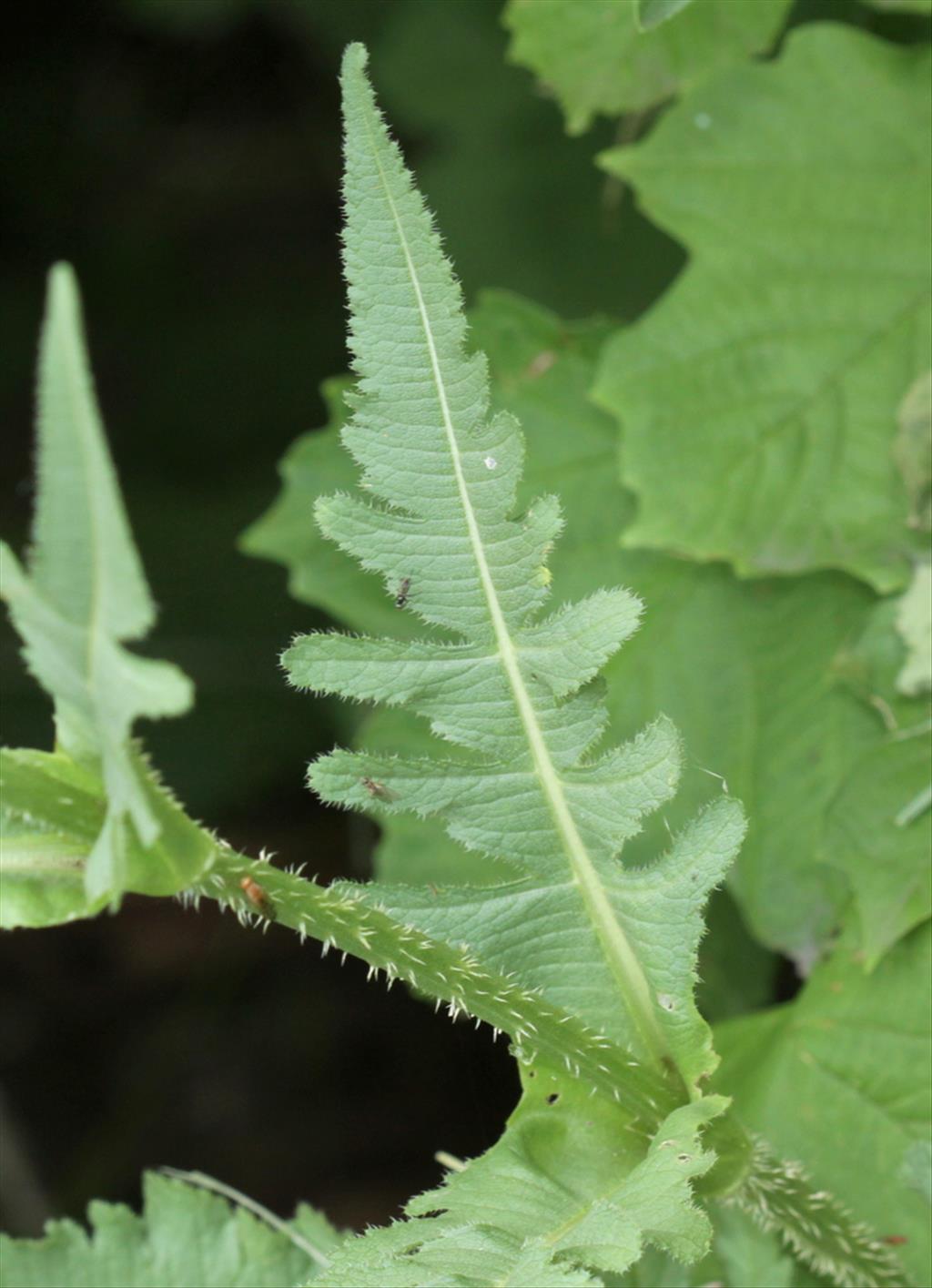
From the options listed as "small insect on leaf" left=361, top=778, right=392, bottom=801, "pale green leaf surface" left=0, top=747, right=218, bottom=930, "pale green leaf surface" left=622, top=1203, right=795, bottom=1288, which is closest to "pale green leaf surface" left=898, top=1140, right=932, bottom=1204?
"pale green leaf surface" left=622, top=1203, right=795, bottom=1288

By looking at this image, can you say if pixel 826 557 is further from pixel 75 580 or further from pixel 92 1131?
pixel 92 1131

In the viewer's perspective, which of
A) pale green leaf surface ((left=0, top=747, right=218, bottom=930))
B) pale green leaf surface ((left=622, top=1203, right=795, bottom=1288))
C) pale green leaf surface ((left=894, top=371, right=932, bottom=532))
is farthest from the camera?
pale green leaf surface ((left=894, top=371, right=932, bottom=532))

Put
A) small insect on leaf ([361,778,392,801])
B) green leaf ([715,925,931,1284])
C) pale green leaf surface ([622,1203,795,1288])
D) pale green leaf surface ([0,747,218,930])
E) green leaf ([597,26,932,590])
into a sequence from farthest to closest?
green leaf ([597,26,932,590])
green leaf ([715,925,931,1284])
pale green leaf surface ([622,1203,795,1288])
small insect on leaf ([361,778,392,801])
pale green leaf surface ([0,747,218,930])

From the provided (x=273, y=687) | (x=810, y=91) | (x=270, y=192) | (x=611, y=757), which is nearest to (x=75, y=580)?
(x=611, y=757)

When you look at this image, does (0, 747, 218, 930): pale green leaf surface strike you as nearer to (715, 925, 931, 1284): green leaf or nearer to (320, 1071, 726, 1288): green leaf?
(320, 1071, 726, 1288): green leaf

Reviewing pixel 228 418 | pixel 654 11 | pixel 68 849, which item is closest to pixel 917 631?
pixel 654 11

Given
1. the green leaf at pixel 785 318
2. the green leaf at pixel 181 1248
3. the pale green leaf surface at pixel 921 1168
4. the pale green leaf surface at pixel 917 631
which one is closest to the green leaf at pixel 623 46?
the green leaf at pixel 785 318

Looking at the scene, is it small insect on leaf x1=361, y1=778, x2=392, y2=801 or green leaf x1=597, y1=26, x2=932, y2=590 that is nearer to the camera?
small insect on leaf x1=361, y1=778, x2=392, y2=801
